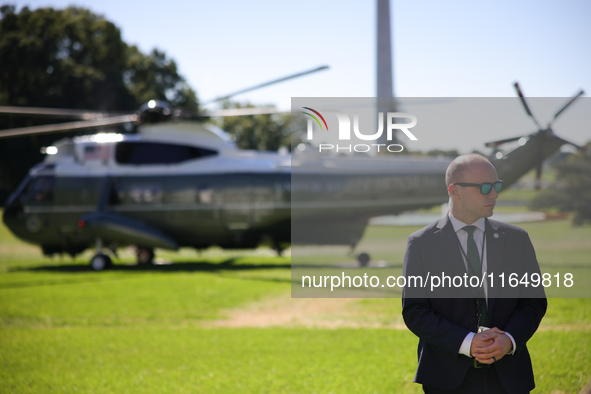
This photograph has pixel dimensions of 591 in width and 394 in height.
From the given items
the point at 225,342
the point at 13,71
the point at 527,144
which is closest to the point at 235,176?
the point at 225,342

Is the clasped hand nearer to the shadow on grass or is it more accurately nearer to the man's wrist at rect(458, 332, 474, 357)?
the man's wrist at rect(458, 332, 474, 357)

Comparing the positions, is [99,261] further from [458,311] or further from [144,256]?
[458,311]

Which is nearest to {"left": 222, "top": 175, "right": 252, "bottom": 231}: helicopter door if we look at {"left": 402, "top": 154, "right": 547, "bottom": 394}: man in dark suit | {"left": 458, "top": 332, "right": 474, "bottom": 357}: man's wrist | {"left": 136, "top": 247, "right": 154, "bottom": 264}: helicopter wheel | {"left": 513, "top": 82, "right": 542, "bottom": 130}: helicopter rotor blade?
{"left": 136, "top": 247, "right": 154, "bottom": 264}: helicopter wheel

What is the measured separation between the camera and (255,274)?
1286 cm

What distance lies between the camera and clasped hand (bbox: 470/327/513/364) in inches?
91.4

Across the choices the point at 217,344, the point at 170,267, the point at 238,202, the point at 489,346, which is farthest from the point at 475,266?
the point at 170,267

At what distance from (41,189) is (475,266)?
1451 cm

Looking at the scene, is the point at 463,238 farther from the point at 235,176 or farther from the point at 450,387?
the point at 235,176

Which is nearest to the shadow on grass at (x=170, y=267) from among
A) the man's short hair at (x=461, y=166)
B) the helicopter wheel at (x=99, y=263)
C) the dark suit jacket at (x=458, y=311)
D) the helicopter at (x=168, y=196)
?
the helicopter wheel at (x=99, y=263)

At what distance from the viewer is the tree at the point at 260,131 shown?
1933 inches

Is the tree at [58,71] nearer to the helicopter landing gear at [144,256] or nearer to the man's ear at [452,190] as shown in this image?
the helicopter landing gear at [144,256]

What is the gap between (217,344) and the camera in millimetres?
6629

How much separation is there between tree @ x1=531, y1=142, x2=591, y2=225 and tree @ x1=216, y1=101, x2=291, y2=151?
4264 cm

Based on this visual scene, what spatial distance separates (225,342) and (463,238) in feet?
16.1
